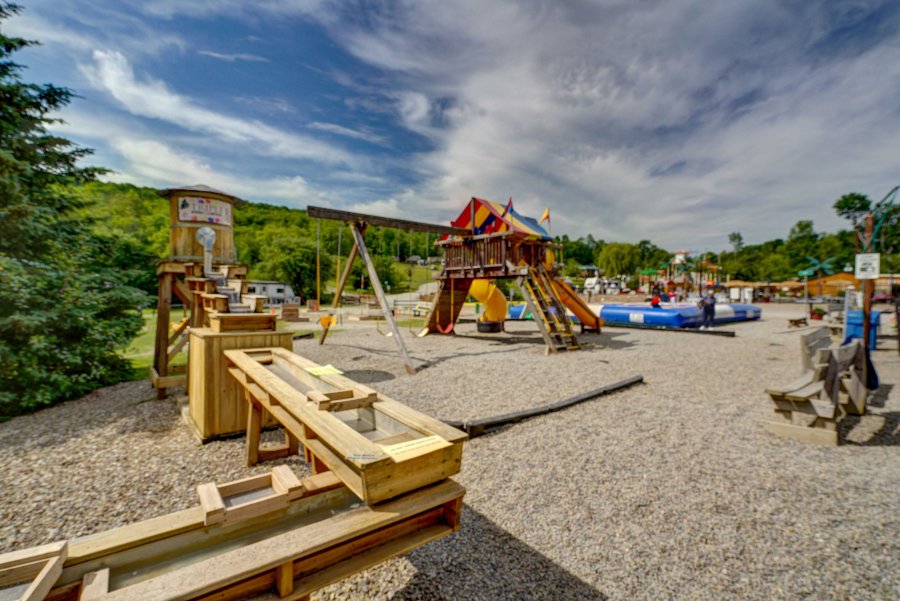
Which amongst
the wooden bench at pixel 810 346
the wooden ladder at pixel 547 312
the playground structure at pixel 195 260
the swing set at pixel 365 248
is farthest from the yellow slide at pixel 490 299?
the wooden bench at pixel 810 346

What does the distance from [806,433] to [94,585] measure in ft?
23.6

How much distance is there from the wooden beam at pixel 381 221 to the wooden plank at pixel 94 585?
947cm

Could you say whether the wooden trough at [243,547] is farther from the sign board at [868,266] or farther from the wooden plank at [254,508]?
the sign board at [868,266]

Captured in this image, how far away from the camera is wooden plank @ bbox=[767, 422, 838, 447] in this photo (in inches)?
197

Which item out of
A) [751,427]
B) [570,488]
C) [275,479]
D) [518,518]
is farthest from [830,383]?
[275,479]

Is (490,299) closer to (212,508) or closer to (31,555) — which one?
(212,508)

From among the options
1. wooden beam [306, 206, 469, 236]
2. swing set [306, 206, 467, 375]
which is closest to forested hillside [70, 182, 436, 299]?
wooden beam [306, 206, 469, 236]

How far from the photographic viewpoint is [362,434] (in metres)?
2.82

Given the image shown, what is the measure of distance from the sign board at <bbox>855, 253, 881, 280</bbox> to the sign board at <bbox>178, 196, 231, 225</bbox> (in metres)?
12.0

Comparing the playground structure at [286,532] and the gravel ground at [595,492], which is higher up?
the playground structure at [286,532]

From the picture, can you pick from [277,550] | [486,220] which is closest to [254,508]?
[277,550]

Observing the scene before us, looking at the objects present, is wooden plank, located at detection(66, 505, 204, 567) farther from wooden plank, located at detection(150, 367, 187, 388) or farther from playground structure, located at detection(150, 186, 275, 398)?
wooden plank, located at detection(150, 367, 187, 388)

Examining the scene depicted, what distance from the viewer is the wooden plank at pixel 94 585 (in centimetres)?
143

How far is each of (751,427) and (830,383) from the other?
1202 mm
